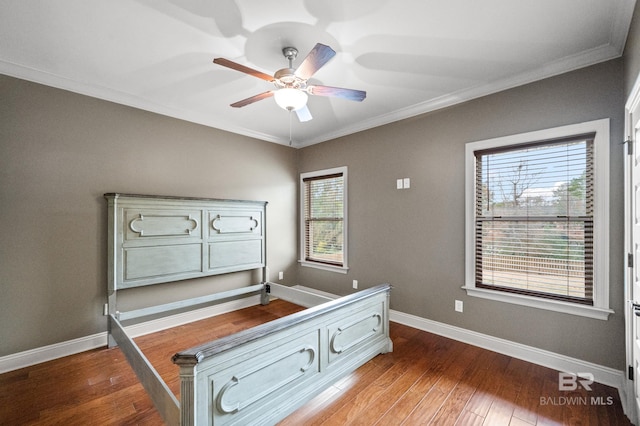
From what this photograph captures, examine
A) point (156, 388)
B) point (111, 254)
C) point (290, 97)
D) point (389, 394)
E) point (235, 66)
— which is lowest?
point (389, 394)

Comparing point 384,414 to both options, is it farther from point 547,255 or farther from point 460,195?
point 460,195

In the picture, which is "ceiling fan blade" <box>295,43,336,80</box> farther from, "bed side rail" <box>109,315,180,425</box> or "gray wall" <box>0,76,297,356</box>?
"gray wall" <box>0,76,297,356</box>

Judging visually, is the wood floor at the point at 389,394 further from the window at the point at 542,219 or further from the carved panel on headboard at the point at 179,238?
the carved panel on headboard at the point at 179,238

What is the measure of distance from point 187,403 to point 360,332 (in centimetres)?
148

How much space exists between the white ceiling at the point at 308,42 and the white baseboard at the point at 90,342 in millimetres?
2504

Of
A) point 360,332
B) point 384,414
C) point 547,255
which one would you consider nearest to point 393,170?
point 547,255

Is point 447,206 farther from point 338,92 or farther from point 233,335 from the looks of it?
point 233,335

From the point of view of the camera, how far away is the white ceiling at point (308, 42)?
1.81m

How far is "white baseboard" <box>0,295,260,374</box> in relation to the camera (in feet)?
8.09

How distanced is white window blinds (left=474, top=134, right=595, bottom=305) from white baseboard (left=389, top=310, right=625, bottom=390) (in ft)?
1.65

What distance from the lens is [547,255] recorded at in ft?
8.26

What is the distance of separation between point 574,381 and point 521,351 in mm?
393

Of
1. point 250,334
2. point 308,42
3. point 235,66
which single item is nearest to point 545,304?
point 250,334

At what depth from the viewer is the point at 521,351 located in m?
2.60
